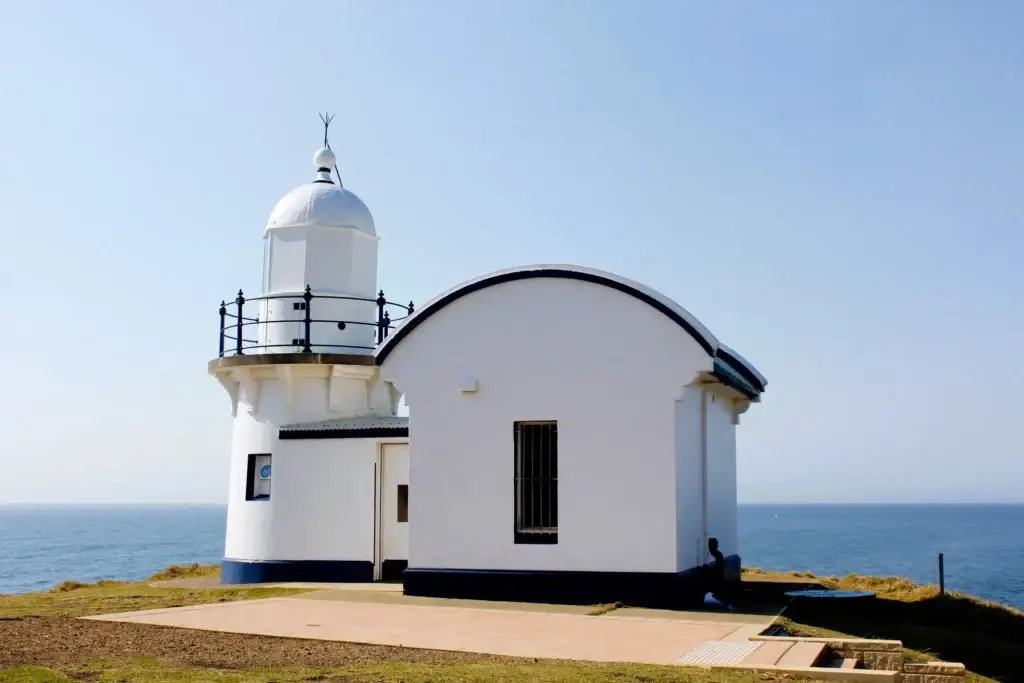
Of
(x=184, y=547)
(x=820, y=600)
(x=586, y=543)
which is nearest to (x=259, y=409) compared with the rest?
(x=586, y=543)

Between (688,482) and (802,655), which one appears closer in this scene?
(802,655)

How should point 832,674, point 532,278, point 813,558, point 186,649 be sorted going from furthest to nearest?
point 813,558 → point 532,278 → point 186,649 → point 832,674

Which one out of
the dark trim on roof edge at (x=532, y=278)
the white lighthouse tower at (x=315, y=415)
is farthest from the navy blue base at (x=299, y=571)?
the dark trim on roof edge at (x=532, y=278)

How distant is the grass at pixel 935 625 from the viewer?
1258cm

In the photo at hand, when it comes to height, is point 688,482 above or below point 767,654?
above

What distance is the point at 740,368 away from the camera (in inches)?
683

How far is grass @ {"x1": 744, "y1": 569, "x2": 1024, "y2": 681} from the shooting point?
12.6 m

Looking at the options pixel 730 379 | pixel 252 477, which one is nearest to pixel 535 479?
pixel 730 379

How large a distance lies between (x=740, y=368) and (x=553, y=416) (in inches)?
148

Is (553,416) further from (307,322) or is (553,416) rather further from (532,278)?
(307,322)

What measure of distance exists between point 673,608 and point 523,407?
356 cm

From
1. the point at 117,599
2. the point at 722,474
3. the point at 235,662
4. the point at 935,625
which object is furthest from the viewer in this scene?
the point at 722,474

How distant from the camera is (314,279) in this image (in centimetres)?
2016

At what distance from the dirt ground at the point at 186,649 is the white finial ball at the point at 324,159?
38.8ft
